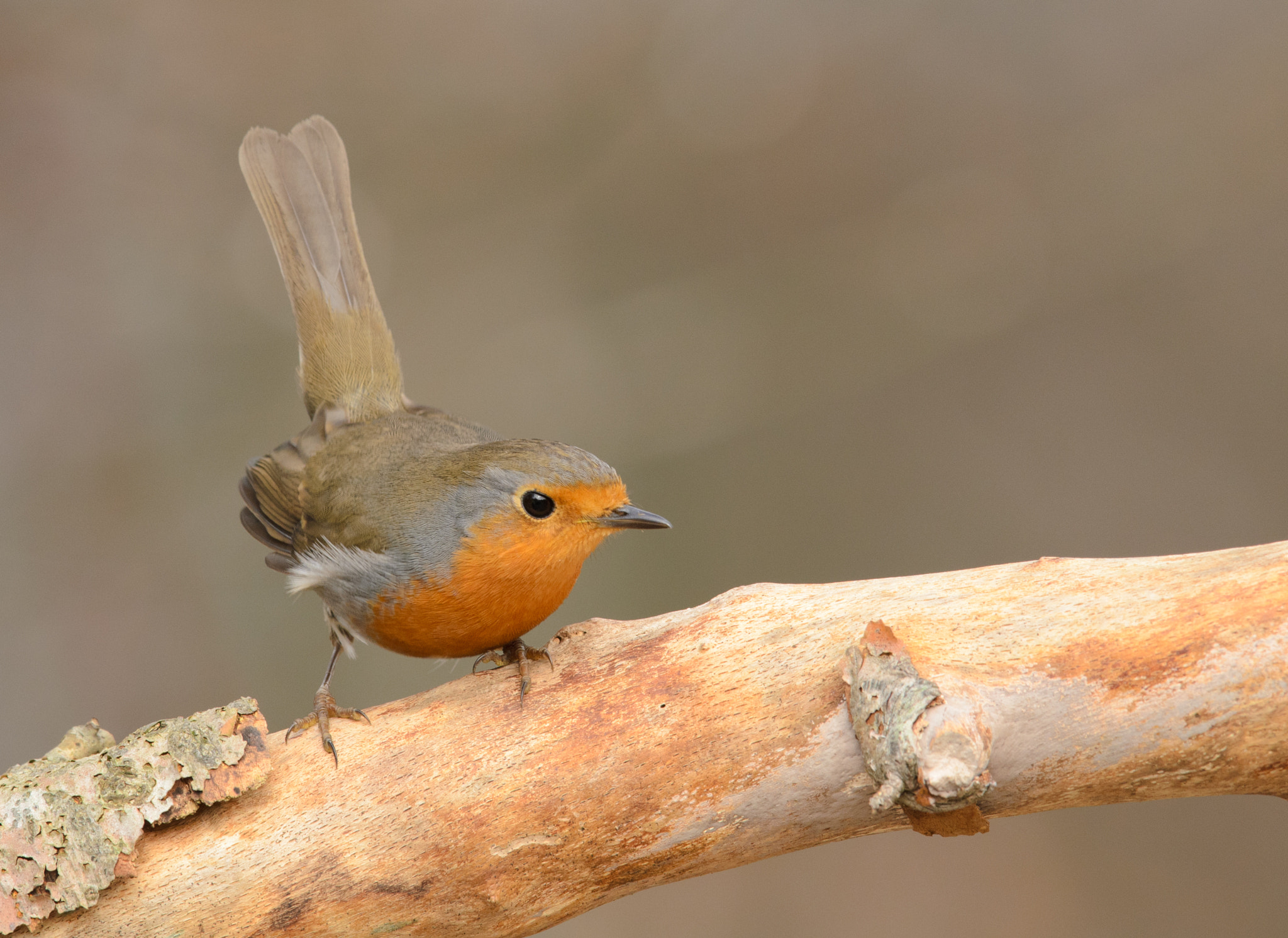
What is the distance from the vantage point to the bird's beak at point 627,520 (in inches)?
135

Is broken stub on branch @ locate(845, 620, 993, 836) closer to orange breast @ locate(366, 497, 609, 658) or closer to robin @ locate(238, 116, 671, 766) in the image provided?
robin @ locate(238, 116, 671, 766)

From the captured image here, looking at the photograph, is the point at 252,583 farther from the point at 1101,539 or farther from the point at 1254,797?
the point at 1254,797

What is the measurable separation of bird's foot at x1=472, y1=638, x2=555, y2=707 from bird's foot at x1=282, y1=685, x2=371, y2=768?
1.26ft

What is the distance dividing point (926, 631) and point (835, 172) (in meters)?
3.71

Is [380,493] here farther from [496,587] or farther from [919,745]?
[919,745]

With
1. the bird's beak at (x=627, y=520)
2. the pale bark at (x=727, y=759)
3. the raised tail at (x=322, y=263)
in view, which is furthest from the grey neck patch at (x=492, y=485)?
the raised tail at (x=322, y=263)

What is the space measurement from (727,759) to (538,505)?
1.09 meters

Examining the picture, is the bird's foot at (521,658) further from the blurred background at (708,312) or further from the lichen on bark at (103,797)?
the blurred background at (708,312)

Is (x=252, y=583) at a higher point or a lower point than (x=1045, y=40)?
lower

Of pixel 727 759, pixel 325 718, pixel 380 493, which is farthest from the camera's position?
pixel 380 493

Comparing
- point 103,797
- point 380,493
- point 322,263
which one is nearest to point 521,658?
point 380,493

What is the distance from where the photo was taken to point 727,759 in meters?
2.69

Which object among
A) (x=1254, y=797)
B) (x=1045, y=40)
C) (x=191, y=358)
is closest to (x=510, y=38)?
(x=191, y=358)

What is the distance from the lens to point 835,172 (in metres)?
5.80
